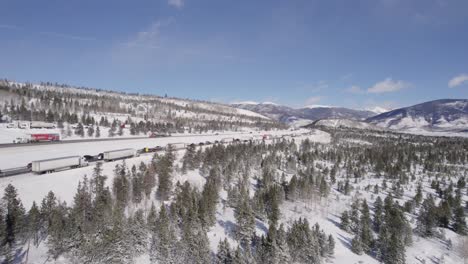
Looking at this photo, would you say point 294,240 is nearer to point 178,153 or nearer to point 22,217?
point 22,217

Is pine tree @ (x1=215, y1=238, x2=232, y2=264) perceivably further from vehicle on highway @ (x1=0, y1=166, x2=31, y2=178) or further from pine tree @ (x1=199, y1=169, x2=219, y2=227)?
vehicle on highway @ (x1=0, y1=166, x2=31, y2=178)

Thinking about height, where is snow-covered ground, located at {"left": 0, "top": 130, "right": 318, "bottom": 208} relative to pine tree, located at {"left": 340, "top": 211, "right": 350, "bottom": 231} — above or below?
above

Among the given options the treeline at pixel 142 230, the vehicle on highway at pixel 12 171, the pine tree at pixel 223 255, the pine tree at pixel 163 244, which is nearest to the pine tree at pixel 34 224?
the treeline at pixel 142 230

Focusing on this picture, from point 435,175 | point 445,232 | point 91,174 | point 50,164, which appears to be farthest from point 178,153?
point 435,175

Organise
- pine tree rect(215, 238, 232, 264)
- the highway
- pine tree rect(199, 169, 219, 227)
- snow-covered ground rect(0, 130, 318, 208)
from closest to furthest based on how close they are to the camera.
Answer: pine tree rect(215, 238, 232, 264) → snow-covered ground rect(0, 130, 318, 208) → pine tree rect(199, 169, 219, 227) → the highway

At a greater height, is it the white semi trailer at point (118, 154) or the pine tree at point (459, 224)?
the white semi trailer at point (118, 154)

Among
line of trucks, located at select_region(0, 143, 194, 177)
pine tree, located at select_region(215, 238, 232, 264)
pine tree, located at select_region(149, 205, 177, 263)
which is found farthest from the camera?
line of trucks, located at select_region(0, 143, 194, 177)

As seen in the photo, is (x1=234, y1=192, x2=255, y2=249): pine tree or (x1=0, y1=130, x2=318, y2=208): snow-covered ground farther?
(x1=0, y1=130, x2=318, y2=208): snow-covered ground

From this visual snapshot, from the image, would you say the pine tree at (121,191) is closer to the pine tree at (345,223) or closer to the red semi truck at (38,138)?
the pine tree at (345,223)

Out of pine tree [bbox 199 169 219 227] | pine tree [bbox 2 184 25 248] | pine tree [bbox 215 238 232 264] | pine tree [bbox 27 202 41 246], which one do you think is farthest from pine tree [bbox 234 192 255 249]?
pine tree [bbox 2 184 25 248]
